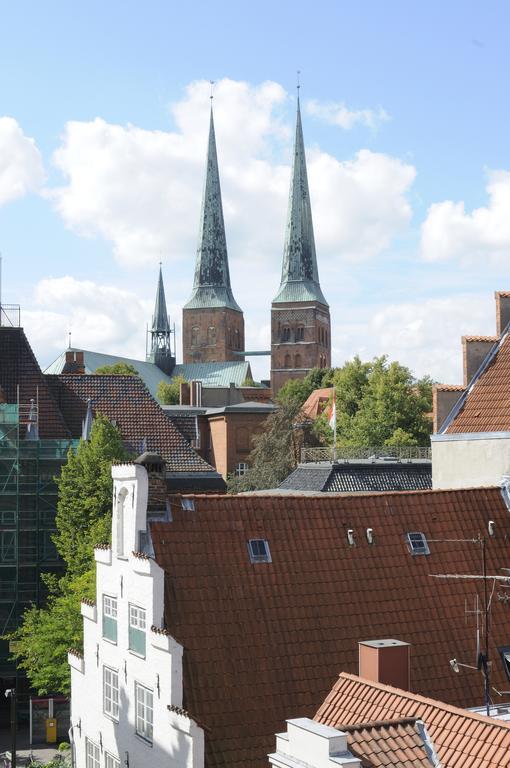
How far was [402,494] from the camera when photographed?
2444cm

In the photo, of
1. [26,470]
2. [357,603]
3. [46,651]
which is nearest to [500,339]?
[357,603]

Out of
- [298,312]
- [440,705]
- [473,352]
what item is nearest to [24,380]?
[473,352]

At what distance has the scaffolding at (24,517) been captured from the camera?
4147 cm

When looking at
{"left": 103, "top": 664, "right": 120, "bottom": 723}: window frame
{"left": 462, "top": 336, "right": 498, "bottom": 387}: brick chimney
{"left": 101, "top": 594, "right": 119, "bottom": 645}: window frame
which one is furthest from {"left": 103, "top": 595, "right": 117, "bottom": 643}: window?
{"left": 462, "top": 336, "right": 498, "bottom": 387}: brick chimney

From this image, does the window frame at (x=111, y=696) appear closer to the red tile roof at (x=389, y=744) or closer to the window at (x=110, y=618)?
the window at (x=110, y=618)

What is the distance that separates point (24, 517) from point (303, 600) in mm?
23190

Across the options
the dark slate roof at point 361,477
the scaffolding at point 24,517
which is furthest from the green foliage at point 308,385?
the scaffolding at point 24,517

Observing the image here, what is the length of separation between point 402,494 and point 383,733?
10.0 meters

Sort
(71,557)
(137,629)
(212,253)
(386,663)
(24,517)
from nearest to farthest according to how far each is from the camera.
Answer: (386,663)
(137,629)
(71,557)
(24,517)
(212,253)

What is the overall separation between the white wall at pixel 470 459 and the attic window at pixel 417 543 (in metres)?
3.74

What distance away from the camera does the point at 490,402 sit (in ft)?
93.7

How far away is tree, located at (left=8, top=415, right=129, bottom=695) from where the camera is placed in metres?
34.2

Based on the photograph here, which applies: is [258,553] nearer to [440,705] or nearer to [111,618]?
[111,618]

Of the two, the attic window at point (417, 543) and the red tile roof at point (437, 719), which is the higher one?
the attic window at point (417, 543)
